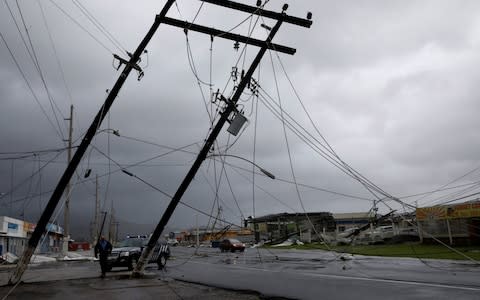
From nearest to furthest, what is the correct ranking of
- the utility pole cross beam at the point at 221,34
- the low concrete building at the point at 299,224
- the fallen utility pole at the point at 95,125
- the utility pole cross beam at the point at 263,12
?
the fallen utility pole at the point at 95,125, the utility pole cross beam at the point at 263,12, the utility pole cross beam at the point at 221,34, the low concrete building at the point at 299,224

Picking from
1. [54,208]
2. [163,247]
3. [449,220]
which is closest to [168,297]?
[54,208]

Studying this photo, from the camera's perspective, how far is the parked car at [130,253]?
2069 centimetres

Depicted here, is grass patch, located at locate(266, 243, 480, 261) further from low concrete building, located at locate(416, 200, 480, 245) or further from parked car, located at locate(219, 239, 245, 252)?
parked car, located at locate(219, 239, 245, 252)

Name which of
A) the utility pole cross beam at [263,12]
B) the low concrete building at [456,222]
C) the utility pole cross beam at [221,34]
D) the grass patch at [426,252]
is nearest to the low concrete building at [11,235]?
the grass patch at [426,252]

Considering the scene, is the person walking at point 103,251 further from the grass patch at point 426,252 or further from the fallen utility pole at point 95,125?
the grass patch at point 426,252

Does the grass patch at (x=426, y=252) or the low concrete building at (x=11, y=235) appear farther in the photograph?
the low concrete building at (x=11, y=235)

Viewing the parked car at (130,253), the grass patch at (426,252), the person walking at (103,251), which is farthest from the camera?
the grass patch at (426,252)

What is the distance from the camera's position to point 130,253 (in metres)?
21.0

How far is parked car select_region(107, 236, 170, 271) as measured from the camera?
20.7 meters

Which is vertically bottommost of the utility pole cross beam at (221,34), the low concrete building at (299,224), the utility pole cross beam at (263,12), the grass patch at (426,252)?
the grass patch at (426,252)

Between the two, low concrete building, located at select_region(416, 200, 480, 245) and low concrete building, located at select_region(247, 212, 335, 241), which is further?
low concrete building, located at select_region(247, 212, 335, 241)

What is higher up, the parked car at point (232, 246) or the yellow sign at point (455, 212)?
the yellow sign at point (455, 212)

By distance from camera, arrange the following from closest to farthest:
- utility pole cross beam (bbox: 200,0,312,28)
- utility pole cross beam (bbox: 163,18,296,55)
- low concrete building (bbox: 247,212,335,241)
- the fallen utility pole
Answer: the fallen utility pole, utility pole cross beam (bbox: 200,0,312,28), utility pole cross beam (bbox: 163,18,296,55), low concrete building (bbox: 247,212,335,241)

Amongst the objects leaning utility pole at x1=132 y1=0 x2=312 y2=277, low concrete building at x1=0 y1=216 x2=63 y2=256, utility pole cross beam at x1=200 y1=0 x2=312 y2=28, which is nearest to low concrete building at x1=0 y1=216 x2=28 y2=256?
low concrete building at x1=0 y1=216 x2=63 y2=256
